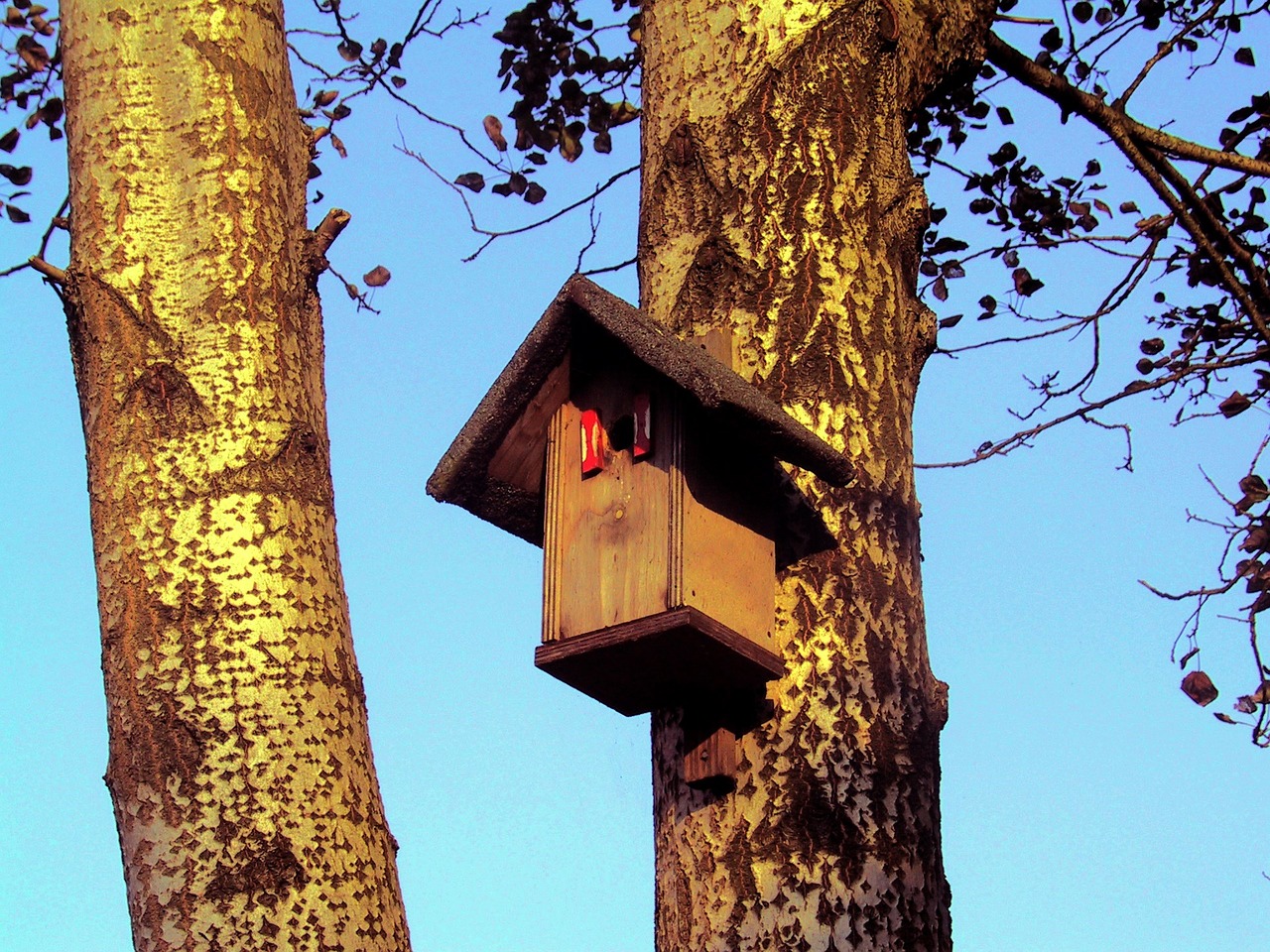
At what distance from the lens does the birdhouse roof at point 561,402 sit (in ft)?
9.09

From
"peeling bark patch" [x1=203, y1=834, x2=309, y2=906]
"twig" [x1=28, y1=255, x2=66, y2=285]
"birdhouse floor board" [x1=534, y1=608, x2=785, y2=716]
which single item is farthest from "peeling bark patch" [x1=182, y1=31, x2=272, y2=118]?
"peeling bark patch" [x1=203, y1=834, x2=309, y2=906]

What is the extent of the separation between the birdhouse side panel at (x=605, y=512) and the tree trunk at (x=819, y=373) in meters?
0.23

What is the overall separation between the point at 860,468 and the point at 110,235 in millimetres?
1744

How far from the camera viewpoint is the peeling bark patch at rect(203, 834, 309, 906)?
8.66 ft

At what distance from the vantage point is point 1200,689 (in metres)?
4.46

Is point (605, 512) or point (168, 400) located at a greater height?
point (168, 400)

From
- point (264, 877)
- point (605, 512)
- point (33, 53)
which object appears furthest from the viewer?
point (33, 53)

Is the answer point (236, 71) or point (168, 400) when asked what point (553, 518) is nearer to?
point (168, 400)

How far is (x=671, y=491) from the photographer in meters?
2.93

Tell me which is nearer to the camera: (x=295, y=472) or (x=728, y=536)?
(x=728, y=536)

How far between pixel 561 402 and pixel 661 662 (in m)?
0.71

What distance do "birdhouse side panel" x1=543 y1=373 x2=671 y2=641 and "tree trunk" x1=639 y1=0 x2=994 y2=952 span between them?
231 millimetres

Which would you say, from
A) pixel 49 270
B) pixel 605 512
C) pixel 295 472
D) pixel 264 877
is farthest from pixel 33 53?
pixel 264 877

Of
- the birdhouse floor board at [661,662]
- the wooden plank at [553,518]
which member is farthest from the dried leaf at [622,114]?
the birdhouse floor board at [661,662]
